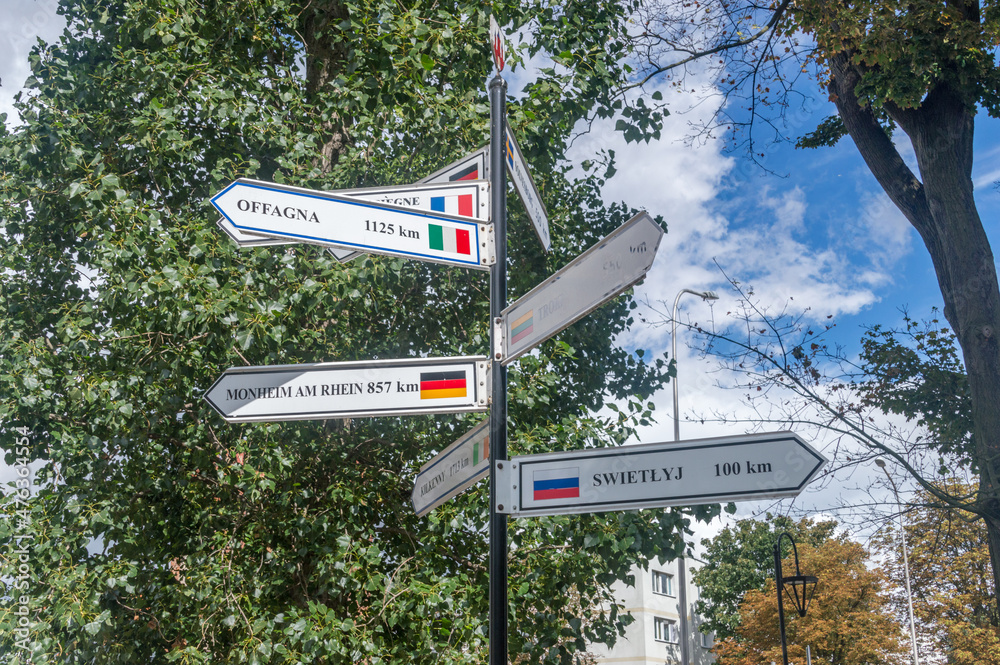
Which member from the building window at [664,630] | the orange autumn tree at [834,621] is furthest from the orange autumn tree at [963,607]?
the building window at [664,630]

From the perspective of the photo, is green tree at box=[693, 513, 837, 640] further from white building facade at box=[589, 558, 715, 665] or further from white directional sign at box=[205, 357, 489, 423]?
white directional sign at box=[205, 357, 489, 423]

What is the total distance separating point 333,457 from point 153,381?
1.60 meters

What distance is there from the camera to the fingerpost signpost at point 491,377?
3.12 m

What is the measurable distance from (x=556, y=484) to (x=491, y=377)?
0.56 metres

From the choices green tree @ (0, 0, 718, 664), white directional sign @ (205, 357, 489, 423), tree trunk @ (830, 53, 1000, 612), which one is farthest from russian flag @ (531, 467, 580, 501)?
tree trunk @ (830, 53, 1000, 612)

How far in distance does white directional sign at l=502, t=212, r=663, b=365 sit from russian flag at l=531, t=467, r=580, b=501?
0.53m

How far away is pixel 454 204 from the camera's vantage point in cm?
411

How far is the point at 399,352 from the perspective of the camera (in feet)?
26.2

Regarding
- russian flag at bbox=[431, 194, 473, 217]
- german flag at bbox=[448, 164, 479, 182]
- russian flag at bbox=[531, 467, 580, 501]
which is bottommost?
russian flag at bbox=[531, 467, 580, 501]

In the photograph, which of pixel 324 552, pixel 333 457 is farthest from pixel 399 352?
pixel 324 552

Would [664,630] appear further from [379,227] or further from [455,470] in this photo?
[379,227]

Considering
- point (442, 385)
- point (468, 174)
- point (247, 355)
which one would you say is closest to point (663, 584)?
point (247, 355)

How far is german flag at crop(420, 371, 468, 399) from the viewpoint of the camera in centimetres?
371

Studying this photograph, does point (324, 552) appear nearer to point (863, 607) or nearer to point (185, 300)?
point (185, 300)
